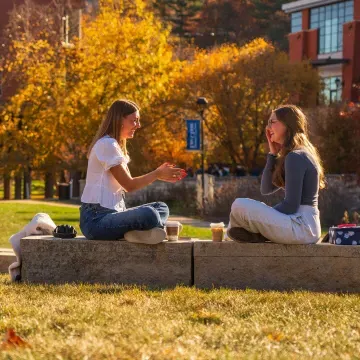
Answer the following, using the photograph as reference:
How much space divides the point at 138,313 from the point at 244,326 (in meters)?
0.73

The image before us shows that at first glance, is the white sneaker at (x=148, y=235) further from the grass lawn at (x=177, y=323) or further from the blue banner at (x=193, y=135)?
the blue banner at (x=193, y=135)

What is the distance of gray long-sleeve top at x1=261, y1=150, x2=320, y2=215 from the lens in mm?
8461

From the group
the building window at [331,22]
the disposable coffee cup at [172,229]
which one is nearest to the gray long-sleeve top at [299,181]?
the disposable coffee cup at [172,229]

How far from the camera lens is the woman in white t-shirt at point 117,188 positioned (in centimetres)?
862

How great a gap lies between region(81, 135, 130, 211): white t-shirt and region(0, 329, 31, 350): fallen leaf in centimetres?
328

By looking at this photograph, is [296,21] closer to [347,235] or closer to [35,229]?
[35,229]

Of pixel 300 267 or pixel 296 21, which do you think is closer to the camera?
pixel 300 267

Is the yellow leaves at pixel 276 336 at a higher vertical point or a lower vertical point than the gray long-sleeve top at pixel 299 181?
lower

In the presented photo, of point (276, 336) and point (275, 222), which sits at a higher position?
point (275, 222)

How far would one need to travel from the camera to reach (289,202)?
28.0 ft

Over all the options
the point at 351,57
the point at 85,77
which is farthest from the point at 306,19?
the point at 85,77

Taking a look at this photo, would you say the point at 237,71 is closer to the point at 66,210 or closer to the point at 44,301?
the point at 66,210

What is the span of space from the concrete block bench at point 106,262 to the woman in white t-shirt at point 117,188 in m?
0.11

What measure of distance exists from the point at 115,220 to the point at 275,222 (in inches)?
49.0
